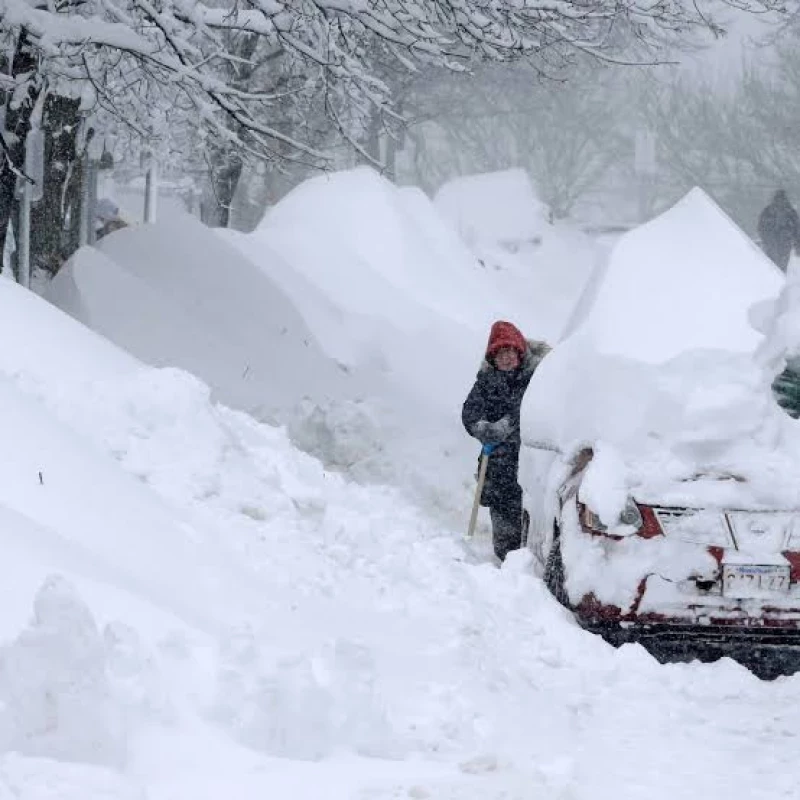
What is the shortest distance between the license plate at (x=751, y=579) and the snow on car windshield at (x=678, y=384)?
257 mm

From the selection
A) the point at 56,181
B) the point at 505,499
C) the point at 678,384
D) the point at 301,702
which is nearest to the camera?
the point at 301,702

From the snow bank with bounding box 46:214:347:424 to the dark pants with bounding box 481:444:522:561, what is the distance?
3128 millimetres

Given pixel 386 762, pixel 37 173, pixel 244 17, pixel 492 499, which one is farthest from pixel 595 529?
pixel 37 173

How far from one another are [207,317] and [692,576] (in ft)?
25.2

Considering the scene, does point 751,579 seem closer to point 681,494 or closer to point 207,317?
point 681,494

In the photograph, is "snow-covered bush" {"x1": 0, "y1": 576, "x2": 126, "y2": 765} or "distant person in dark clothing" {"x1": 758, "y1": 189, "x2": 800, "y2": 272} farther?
"distant person in dark clothing" {"x1": 758, "y1": 189, "x2": 800, "y2": 272}

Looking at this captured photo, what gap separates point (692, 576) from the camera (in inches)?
229

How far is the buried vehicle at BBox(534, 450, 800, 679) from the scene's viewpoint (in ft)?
18.9

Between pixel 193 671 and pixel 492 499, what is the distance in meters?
5.25

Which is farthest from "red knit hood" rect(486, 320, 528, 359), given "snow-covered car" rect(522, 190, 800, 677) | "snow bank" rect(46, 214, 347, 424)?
"snow bank" rect(46, 214, 347, 424)

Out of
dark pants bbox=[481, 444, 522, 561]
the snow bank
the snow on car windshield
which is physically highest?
the snow on car windshield

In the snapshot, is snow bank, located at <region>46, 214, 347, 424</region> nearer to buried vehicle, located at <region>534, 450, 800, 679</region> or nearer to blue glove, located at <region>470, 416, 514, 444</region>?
blue glove, located at <region>470, 416, 514, 444</region>

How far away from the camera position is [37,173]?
392 inches

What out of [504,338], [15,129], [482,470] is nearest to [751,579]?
[504,338]
